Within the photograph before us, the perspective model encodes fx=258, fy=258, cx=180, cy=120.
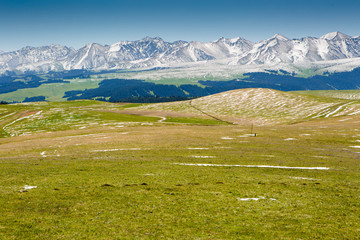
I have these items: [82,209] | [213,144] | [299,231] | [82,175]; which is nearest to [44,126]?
[213,144]

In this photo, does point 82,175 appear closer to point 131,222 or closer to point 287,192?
point 131,222

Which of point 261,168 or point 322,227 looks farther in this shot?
point 261,168

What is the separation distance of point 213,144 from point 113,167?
88.3 ft

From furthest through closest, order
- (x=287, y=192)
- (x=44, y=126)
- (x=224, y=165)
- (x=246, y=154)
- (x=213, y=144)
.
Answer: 1. (x=44, y=126)
2. (x=213, y=144)
3. (x=246, y=154)
4. (x=224, y=165)
5. (x=287, y=192)

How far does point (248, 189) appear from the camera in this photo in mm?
25734

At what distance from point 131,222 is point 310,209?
14.0 m

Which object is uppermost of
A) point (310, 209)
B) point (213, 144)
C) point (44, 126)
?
point (310, 209)

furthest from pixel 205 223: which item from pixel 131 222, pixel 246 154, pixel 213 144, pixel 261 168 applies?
pixel 213 144

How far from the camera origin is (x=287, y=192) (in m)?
24.8

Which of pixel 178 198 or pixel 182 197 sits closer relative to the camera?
pixel 178 198

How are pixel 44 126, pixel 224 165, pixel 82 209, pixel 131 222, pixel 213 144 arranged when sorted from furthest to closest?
pixel 44 126 → pixel 213 144 → pixel 224 165 → pixel 82 209 → pixel 131 222

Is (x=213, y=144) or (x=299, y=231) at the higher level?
(x=299, y=231)

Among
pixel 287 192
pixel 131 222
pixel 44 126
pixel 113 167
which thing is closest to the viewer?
pixel 131 222

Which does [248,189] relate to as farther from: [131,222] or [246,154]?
[246,154]
